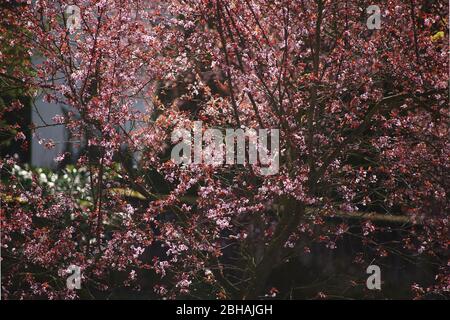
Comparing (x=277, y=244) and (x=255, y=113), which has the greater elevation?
(x=255, y=113)

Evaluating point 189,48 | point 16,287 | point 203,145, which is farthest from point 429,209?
point 16,287

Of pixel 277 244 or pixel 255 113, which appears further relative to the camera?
pixel 255 113

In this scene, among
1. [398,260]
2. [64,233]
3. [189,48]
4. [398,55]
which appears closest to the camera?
[398,55]

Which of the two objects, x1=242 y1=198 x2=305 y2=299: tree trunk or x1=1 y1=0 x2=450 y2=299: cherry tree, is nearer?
x1=1 y1=0 x2=450 y2=299: cherry tree

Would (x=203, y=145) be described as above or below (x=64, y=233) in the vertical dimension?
above

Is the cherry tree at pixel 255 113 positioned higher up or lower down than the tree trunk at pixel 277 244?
higher up

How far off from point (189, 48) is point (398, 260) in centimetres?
407

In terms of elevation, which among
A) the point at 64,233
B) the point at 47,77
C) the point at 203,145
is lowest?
the point at 64,233

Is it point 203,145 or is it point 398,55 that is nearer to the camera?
point 398,55

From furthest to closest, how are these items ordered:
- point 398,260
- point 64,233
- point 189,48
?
point 398,260, point 189,48, point 64,233

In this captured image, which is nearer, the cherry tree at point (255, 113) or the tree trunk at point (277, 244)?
the cherry tree at point (255, 113)

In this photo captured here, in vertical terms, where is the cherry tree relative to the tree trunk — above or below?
above

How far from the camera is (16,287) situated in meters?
8.66
